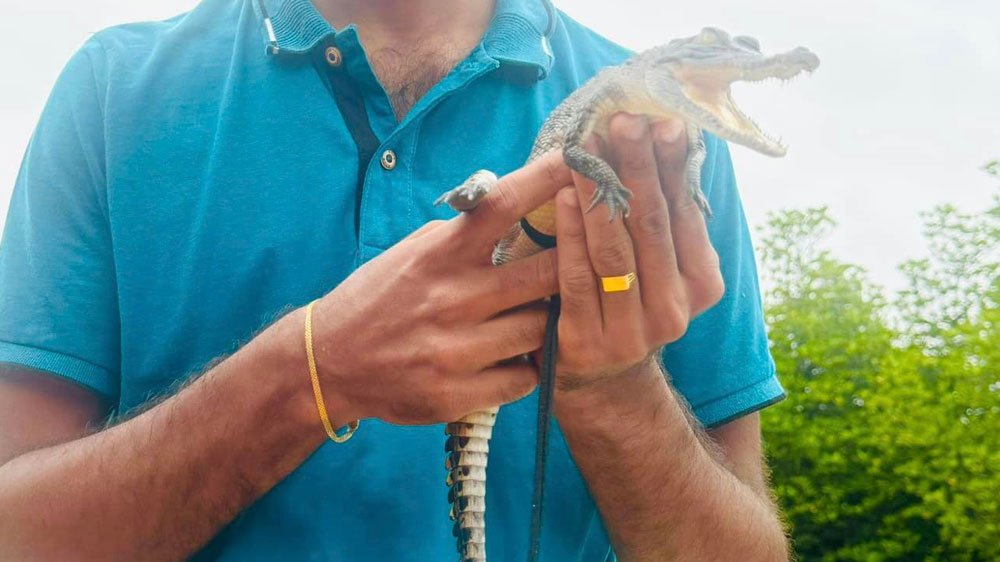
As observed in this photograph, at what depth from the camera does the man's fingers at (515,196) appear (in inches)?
80.6

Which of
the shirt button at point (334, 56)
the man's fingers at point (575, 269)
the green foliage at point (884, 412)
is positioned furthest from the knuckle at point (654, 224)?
the green foliage at point (884, 412)

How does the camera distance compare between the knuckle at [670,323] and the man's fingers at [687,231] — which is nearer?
the man's fingers at [687,231]

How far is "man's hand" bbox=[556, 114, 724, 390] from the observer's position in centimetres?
199

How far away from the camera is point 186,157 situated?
2676 millimetres

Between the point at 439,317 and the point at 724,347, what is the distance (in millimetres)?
1100

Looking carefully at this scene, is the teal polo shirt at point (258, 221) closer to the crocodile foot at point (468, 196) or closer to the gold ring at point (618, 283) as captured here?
the crocodile foot at point (468, 196)

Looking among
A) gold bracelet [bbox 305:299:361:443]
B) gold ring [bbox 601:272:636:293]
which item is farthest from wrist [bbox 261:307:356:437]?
gold ring [bbox 601:272:636:293]

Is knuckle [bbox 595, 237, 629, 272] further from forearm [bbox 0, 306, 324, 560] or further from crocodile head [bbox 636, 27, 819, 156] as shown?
forearm [bbox 0, 306, 324, 560]

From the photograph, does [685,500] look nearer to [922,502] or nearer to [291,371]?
[291,371]

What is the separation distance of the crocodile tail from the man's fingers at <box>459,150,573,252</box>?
57cm

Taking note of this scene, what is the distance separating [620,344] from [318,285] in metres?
0.93

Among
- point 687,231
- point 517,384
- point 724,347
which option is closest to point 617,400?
point 517,384

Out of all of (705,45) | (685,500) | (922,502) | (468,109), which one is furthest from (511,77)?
(922,502)

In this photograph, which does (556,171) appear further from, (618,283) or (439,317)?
(439,317)
